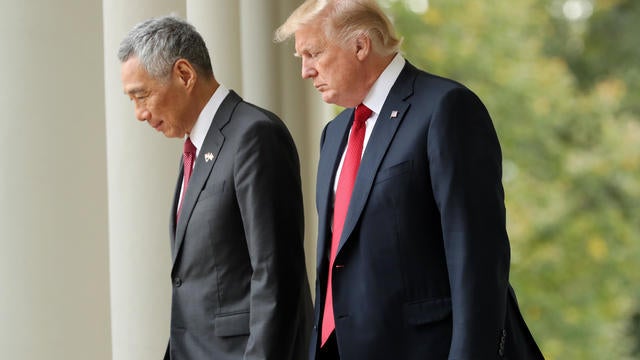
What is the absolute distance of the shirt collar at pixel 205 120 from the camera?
4234mm

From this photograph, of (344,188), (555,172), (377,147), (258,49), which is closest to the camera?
(377,147)

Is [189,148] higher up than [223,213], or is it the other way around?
[189,148]

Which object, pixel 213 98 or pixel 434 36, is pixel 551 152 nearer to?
pixel 434 36

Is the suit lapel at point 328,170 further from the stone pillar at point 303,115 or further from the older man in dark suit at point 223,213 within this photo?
the stone pillar at point 303,115

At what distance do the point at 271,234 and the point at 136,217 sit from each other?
1.21 metres

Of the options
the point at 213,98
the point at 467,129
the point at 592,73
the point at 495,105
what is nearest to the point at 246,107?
the point at 213,98

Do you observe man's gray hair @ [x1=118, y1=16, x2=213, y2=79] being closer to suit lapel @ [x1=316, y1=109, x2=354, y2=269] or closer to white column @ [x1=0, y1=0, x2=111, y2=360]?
suit lapel @ [x1=316, y1=109, x2=354, y2=269]

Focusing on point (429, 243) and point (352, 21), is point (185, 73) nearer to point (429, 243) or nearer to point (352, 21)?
point (352, 21)

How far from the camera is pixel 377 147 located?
12.0 ft

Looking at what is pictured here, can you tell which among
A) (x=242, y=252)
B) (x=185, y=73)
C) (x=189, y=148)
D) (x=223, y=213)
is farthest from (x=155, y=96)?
(x=242, y=252)

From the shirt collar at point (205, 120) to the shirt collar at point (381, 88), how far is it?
659mm

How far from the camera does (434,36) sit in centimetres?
1619

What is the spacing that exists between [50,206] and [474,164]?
1.99 meters

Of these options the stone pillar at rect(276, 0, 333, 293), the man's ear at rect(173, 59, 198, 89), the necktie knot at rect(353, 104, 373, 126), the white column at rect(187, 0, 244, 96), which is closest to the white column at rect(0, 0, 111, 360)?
the man's ear at rect(173, 59, 198, 89)
